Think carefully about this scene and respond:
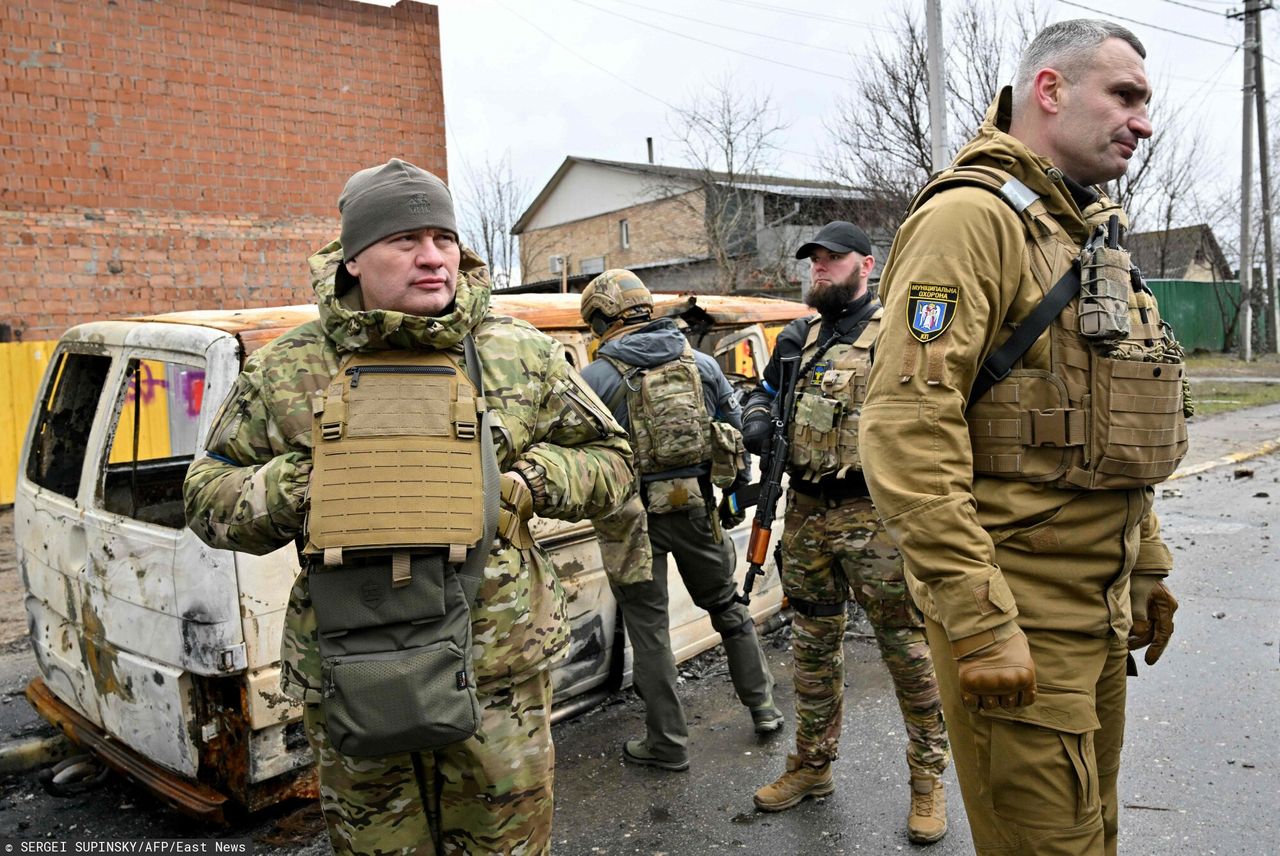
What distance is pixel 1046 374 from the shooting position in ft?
6.68

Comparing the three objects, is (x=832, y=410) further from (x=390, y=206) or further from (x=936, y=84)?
(x=936, y=84)

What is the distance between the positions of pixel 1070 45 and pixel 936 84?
28.6ft

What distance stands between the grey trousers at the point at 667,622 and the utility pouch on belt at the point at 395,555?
2173 millimetres

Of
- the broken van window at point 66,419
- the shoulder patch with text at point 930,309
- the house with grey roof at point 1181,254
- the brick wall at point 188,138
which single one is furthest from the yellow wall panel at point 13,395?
the house with grey roof at point 1181,254

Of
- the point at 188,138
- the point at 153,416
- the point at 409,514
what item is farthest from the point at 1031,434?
the point at 188,138

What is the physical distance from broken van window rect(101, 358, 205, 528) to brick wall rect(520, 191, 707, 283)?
798 inches

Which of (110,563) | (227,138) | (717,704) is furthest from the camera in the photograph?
(227,138)

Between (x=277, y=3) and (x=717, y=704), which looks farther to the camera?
(x=277, y=3)

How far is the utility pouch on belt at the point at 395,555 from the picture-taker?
6.44 ft

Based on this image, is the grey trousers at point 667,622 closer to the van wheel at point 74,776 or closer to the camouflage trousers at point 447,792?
the camouflage trousers at point 447,792

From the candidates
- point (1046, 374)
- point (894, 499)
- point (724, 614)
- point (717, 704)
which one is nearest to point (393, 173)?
point (894, 499)

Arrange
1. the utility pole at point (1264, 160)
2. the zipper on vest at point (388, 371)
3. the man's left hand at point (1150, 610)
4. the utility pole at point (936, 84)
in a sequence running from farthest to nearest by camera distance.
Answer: the utility pole at point (1264, 160)
the utility pole at point (936, 84)
the man's left hand at point (1150, 610)
the zipper on vest at point (388, 371)

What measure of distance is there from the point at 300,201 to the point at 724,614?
1008 cm

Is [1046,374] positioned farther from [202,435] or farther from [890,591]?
→ [202,435]
